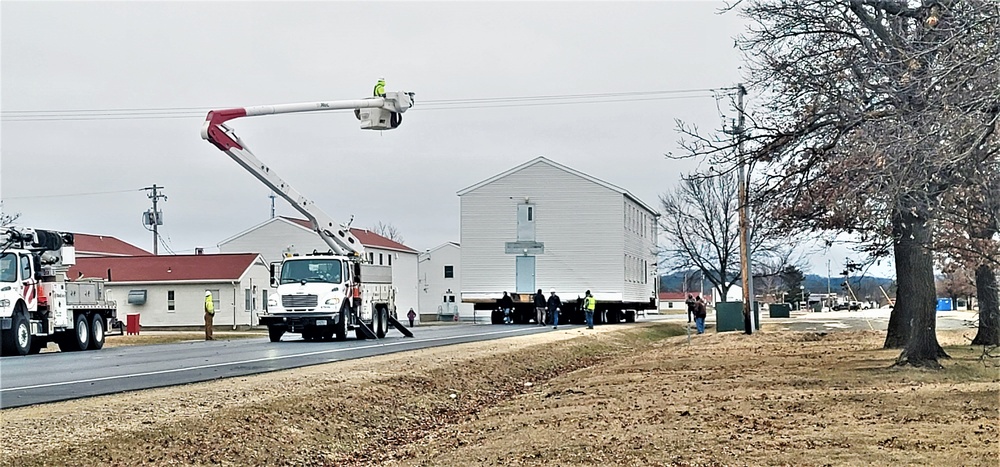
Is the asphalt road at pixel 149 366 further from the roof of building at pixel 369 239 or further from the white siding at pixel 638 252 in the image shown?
the roof of building at pixel 369 239

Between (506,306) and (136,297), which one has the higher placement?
(136,297)

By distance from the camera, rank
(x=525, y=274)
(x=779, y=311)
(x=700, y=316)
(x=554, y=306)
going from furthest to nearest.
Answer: (x=779, y=311) → (x=525, y=274) → (x=554, y=306) → (x=700, y=316)

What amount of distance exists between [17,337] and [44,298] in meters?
1.65

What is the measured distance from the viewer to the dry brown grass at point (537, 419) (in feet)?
34.8

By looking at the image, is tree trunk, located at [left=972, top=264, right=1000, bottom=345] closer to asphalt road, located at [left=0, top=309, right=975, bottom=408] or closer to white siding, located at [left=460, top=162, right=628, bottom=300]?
asphalt road, located at [left=0, top=309, right=975, bottom=408]

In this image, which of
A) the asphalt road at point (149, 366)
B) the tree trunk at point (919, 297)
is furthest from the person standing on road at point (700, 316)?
the tree trunk at point (919, 297)

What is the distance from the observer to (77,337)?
28172 mm

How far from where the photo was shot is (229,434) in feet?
39.3

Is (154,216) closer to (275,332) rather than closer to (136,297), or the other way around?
(136,297)

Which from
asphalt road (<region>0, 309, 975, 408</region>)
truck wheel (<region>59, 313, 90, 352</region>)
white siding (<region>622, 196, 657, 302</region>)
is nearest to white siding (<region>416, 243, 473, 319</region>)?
white siding (<region>622, 196, 657, 302</region>)

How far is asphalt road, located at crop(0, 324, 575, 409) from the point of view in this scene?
14700 mm

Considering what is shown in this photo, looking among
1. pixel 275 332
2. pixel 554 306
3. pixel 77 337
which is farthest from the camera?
pixel 554 306

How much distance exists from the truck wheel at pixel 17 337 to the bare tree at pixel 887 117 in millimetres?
16285

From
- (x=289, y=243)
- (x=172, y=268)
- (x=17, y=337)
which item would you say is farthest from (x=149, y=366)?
(x=289, y=243)
